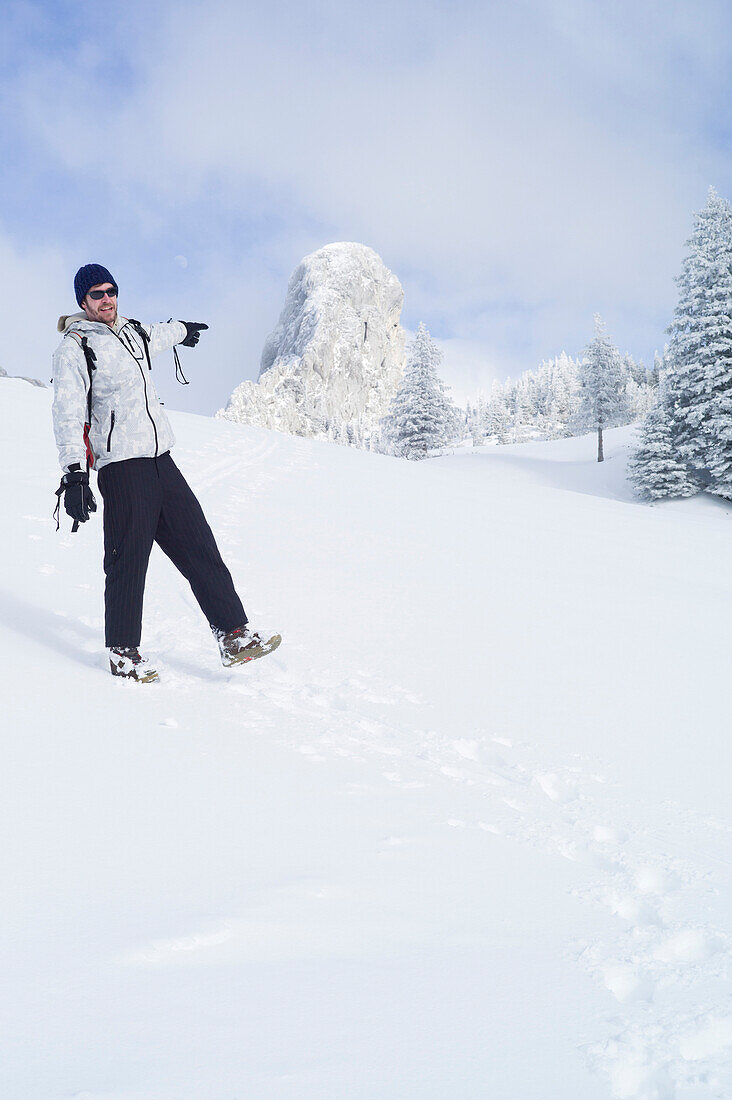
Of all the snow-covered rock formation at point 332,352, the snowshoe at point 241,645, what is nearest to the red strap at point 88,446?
the snowshoe at point 241,645

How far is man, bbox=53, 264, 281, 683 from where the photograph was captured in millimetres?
2990

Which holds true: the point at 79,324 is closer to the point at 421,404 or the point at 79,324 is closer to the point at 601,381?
the point at 421,404

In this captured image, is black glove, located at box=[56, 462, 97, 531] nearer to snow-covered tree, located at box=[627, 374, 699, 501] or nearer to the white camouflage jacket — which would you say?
the white camouflage jacket

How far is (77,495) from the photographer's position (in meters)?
2.84

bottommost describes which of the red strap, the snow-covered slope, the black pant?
the snow-covered slope

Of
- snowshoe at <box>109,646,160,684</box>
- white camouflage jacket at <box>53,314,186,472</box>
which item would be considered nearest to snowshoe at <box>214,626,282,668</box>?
snowshoe at <box>109,646,160,684</box>

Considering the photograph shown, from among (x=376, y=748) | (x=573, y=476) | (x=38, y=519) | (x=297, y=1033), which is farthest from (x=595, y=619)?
(x=573, y=476)

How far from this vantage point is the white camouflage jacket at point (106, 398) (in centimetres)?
299

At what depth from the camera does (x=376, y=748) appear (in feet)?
8.34

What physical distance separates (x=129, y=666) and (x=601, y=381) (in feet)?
119

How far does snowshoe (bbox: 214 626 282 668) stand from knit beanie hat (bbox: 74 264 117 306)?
6.00ft

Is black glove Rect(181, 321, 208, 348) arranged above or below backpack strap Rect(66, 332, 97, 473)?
above

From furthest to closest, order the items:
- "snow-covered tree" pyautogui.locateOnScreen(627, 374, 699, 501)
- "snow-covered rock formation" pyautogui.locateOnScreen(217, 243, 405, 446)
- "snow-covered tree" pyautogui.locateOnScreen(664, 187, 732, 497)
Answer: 1. "snow-covered rock formation" pyautogui.locateOnScreen(217, 243, 405, 446)
2. "snow-covered tree" pyautogui.locateOnScreen(627, 374, 699, 501)
3. "snow-covered tree" pyautogui.locateOnScreen(664, 187, 732, 497)

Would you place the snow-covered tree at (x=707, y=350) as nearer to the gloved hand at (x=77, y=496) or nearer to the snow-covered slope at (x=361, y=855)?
the snow-covered slope at (x=361, y=855)
